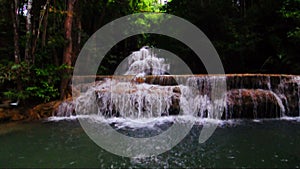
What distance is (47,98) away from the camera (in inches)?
253

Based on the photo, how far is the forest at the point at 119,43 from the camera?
624 cm

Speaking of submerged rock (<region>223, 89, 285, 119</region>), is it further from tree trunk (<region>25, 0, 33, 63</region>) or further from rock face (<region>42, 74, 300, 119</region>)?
tree trunk (<region>25, 0, 33, 63</region>)

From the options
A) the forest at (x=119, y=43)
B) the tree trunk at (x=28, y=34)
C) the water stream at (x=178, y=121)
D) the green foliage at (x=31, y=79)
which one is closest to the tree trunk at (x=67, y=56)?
the forest at (x=119, y=43)

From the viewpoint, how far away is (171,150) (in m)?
3.47

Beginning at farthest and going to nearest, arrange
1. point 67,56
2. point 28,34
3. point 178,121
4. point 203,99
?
point 67,56 < point 203,99 < point 28,34 < point 178,121

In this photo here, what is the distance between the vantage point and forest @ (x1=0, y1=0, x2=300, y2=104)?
6.24 meters

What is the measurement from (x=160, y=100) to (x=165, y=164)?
10.6 feet

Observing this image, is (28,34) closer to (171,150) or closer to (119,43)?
(171,150)

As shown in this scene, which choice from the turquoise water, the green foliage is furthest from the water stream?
the green foliage

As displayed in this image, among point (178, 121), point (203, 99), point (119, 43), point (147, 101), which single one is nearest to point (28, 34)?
point (147, 101)

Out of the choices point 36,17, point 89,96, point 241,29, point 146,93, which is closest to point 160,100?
point 146,93

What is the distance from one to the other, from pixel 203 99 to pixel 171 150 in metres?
3.20

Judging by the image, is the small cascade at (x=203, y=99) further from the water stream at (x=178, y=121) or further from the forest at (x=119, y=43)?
the forest at (x=119, y=43)

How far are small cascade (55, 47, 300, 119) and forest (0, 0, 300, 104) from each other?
145 centimetres
